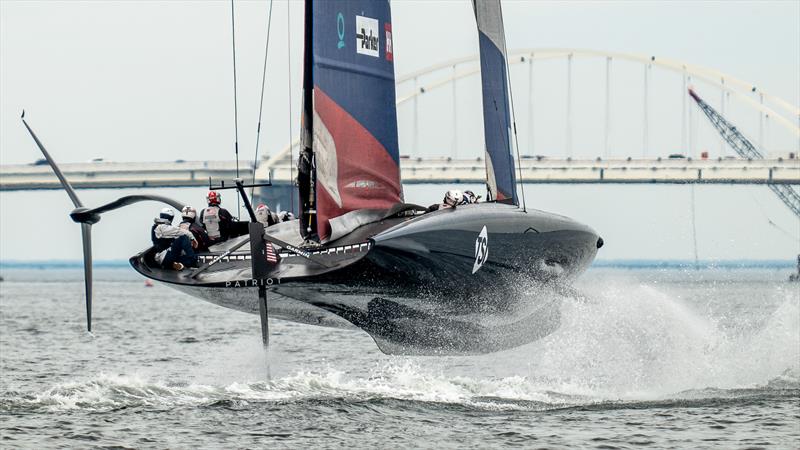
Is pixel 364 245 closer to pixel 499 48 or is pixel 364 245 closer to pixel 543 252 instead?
pixel 543 252

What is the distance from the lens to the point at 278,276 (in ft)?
A: 43.7

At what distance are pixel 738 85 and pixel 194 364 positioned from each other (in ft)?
246

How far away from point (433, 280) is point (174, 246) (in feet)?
9.17

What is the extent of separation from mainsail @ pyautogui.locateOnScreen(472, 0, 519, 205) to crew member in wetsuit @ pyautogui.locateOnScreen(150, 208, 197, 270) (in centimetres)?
382

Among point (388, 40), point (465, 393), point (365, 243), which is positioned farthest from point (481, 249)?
point (388, 40)

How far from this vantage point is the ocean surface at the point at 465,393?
42.1 feet

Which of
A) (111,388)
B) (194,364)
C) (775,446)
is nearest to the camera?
(775,446)

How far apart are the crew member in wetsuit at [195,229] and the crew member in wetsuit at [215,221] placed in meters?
0.14

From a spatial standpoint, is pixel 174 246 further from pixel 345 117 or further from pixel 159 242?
pixel 345 117

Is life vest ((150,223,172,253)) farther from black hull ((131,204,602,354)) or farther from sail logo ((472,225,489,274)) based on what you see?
sail logo ((472,225,489,274))

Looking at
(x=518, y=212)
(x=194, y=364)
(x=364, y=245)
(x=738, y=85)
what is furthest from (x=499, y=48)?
(x=738, y=85)

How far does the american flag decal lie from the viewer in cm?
1336

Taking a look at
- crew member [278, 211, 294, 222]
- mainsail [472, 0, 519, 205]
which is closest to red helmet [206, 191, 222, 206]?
crew member [278, 211, 294, 222]

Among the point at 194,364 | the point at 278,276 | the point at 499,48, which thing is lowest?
the point at 194,364
